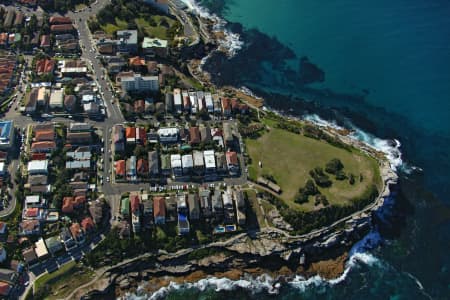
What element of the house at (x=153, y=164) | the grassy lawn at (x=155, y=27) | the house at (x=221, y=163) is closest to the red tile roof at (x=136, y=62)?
the grassy lawn at (x=155, y=27)

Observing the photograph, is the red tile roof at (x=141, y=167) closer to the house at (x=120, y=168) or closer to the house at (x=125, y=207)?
the house at (x=120, y=168)

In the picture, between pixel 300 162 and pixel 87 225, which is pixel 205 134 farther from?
pixel 87 225

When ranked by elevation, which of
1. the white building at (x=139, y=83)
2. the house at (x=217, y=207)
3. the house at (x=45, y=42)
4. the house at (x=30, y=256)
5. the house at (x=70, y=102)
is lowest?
the house at (x=30, y=256)

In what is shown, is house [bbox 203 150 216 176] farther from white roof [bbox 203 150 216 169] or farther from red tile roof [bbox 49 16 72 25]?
red tile roof [bbox 49 16 72 25]

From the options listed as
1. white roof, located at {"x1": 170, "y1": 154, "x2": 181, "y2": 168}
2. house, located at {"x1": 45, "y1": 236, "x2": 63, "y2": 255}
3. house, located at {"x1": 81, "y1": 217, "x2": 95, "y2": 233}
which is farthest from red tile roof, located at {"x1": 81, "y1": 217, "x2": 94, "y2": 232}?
white roof, located at {"x1": 170, "y1": 154, "x2": 181, "y2": 168}

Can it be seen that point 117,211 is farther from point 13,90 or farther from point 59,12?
point 59,12
